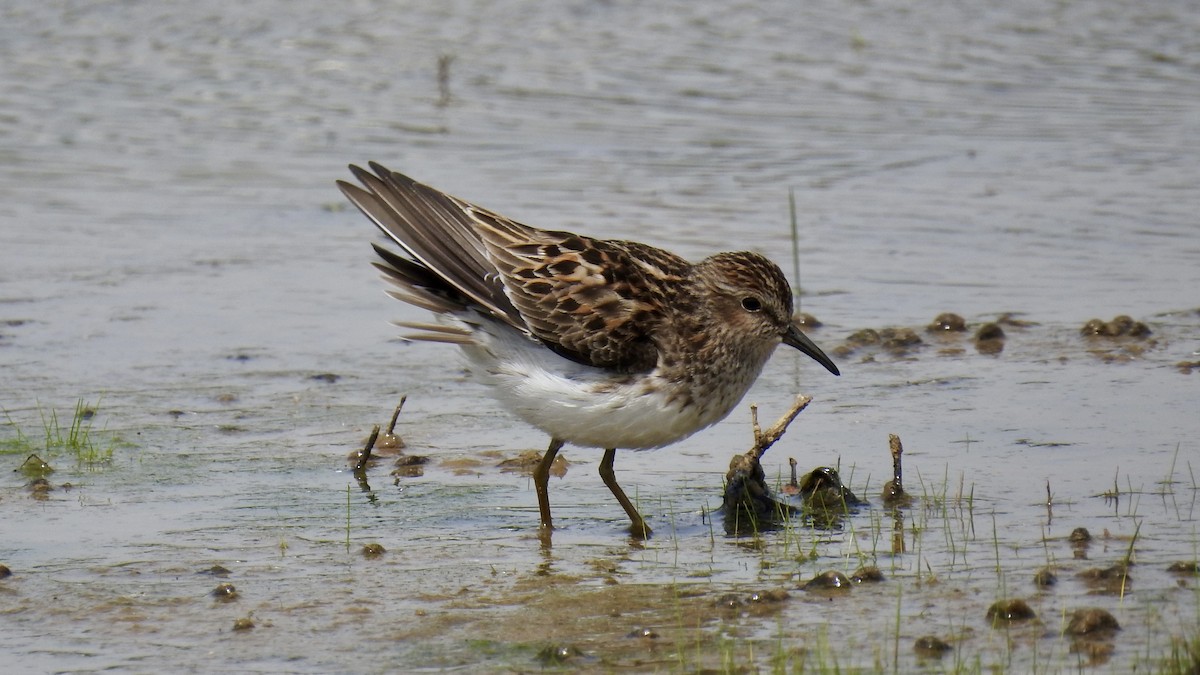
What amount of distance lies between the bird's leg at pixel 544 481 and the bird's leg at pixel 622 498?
0.21 meters

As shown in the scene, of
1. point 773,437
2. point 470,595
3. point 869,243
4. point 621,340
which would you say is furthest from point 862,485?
point 869,243

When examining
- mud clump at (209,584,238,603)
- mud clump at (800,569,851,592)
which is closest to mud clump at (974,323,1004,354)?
mud clump at (800,569,851,592)

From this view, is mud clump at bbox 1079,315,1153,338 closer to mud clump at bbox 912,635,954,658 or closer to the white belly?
the white belly

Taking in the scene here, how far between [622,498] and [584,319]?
0.73 meters

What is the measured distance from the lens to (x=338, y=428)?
837 cm

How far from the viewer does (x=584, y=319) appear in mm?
6883

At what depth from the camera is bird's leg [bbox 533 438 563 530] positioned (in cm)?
704

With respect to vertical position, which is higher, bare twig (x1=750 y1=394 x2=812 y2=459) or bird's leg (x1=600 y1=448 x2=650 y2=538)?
bare twig (x1=750 y1=394 x2=812 y2=459)

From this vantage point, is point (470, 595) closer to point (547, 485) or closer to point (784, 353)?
point (547, 485)

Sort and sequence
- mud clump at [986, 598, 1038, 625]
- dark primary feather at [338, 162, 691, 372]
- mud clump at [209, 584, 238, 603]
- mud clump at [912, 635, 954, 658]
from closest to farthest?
mud clump at [912, 635, 954, 658]
mud clump at [986, 598, 1038, 625]
mud clump at [209, 584, 238, 603]
dark primary feather at [338, 162, 691, 372]

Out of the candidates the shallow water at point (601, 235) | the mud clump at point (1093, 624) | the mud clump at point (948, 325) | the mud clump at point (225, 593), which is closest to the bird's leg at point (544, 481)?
the shallow water at point (601, 235)

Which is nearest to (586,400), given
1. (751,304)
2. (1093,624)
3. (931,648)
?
(751,304)

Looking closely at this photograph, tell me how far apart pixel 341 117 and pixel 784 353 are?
7.11 meters

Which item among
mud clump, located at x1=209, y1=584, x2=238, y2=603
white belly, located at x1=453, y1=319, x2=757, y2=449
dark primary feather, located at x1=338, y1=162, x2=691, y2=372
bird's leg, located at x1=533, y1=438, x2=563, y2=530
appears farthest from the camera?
bird's leg, located at x1=533, y1=438, x2=563, y2=530
